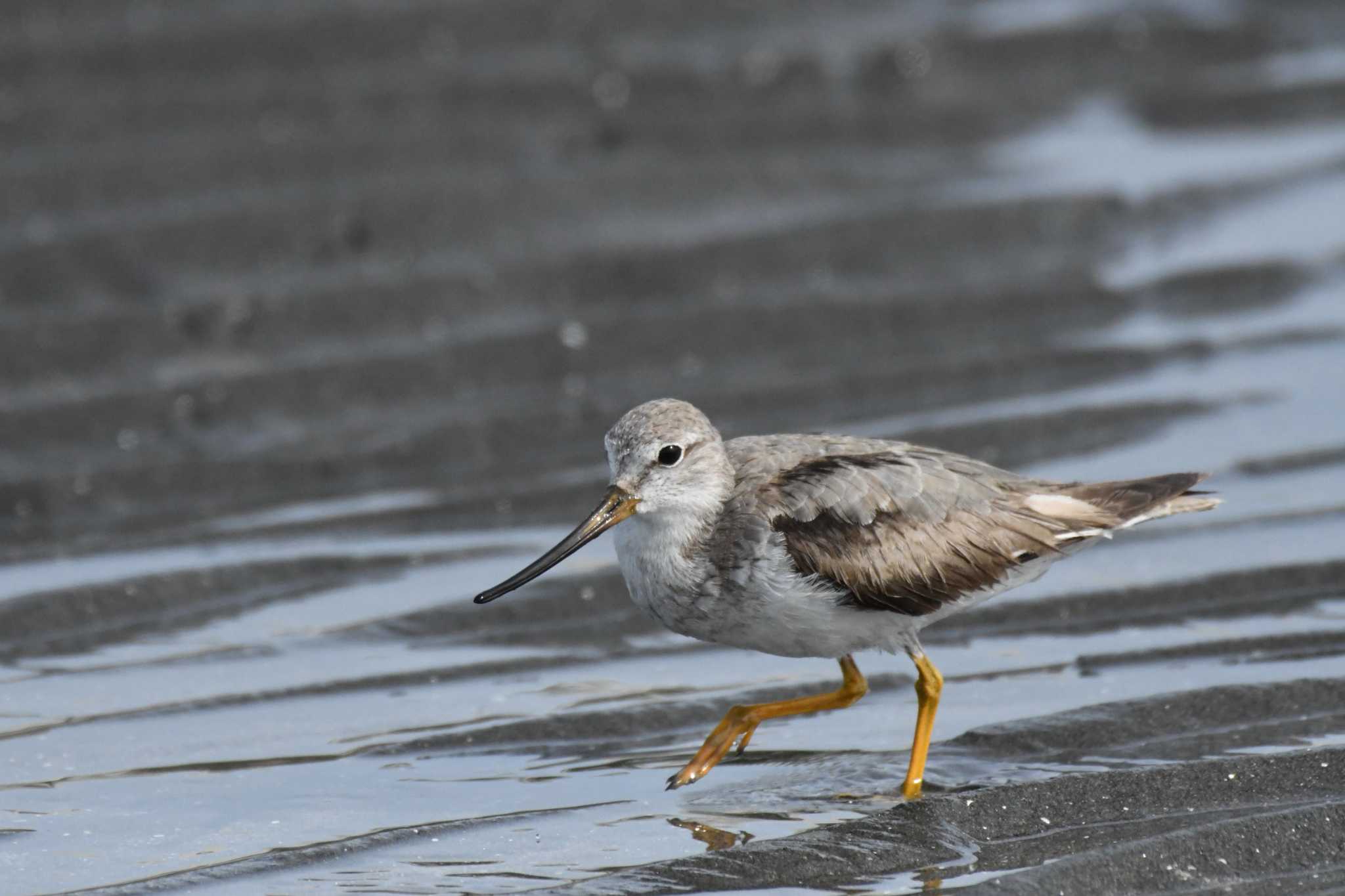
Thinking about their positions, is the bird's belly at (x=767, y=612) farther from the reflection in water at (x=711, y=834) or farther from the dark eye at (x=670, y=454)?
the reflection in water at (x=711, y=834)

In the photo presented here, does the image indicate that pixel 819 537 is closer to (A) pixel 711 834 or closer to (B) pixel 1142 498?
(A) pixel 711 834

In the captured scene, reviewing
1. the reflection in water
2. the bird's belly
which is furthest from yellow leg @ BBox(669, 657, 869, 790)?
the reflection in water

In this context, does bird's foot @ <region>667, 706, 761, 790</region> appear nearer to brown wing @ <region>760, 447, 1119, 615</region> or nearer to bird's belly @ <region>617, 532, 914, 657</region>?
bird's belly @ <region>617, 532, 914, 657</region>

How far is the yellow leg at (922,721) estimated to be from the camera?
20.7 ft

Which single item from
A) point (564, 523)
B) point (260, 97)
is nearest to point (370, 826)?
point (564, 523)

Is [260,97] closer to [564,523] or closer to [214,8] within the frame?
[214,8]

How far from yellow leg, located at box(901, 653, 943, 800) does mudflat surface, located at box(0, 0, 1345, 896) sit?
0.11m

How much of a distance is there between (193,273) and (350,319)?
3.12 ft

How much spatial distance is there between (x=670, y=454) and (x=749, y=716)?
944 mm

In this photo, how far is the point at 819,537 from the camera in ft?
21.2

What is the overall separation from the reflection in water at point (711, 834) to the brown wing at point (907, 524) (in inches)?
35.9

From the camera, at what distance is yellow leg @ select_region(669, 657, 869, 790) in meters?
6.50

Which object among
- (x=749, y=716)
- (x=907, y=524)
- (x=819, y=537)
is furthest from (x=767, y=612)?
(x=907, y=524)

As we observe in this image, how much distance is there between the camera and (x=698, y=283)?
1135cm
